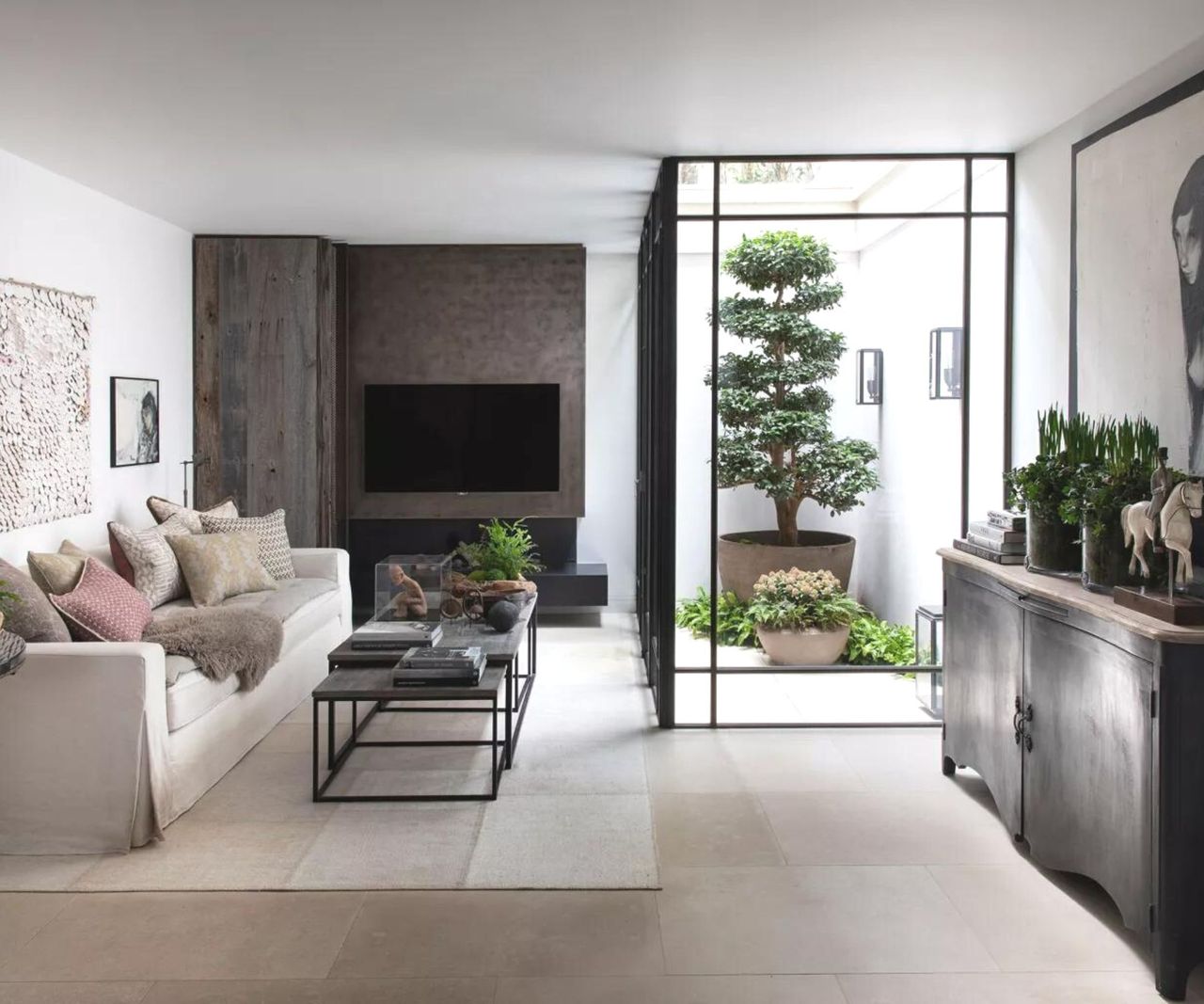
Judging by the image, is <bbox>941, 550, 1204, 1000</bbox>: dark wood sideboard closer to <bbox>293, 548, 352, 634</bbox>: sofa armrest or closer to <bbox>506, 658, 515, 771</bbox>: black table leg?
<bbox>506, 658, 515, 771</bbox>: black table leg

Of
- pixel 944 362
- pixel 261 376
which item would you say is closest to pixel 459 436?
pixel 261 376

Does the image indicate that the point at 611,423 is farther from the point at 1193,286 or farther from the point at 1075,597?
the point at 1075,597

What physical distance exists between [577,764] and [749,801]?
2.50 feet

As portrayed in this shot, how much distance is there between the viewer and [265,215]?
6.36 meters

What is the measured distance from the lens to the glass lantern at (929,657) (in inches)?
201

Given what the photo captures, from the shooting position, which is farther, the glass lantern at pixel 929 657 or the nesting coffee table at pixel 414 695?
the glass lantern at pixel 929 657

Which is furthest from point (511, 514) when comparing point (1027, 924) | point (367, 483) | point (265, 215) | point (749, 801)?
point (1027, 924)

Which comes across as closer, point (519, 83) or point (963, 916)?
point (963, 916)

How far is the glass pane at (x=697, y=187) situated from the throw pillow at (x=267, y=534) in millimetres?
2891

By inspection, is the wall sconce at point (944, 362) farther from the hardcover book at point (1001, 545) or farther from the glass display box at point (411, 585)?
the glass display box at point (411, 585)

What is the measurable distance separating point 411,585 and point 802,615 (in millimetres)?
1738

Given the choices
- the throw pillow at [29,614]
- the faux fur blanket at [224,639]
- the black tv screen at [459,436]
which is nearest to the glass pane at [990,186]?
the black tv screen at [459,436]

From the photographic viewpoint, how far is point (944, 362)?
5.06 m

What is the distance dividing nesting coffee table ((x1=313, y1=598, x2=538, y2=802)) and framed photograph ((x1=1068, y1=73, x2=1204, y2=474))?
7.85 feet
